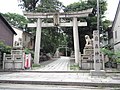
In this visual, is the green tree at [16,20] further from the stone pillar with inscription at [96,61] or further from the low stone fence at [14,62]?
the stone pillar with inscription at [96,61]

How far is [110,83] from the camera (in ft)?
32.0

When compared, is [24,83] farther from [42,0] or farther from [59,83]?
[42,0]

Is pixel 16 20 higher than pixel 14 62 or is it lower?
higher

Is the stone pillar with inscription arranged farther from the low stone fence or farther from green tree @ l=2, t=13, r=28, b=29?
green tree @ l=2, t=13, r=28, b=29

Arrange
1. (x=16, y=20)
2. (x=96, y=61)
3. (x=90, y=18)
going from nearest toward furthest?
(x=96, y=61) → (x=90, y=18) → (x=16, y=20)

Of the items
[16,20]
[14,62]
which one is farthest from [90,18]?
[16,20]

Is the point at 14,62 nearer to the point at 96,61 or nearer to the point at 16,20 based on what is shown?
the point at 96,61

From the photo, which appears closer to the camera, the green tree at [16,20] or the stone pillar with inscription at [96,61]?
the stone pillar with inscription at [96,61]

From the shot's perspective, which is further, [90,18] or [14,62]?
[90,18]

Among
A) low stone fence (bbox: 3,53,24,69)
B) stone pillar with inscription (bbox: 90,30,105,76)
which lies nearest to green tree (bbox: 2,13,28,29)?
low stone fence (bbox: 3,53,24,69)

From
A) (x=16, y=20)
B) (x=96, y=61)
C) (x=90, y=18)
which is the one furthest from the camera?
(x=16, y=20)

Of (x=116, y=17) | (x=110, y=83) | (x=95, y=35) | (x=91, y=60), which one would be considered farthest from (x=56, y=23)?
(x=110, y=83)

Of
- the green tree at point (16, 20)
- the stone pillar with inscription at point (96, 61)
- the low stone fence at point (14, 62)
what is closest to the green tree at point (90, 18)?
the green tree at point (16, 20)

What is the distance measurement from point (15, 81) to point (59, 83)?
9.00ft
